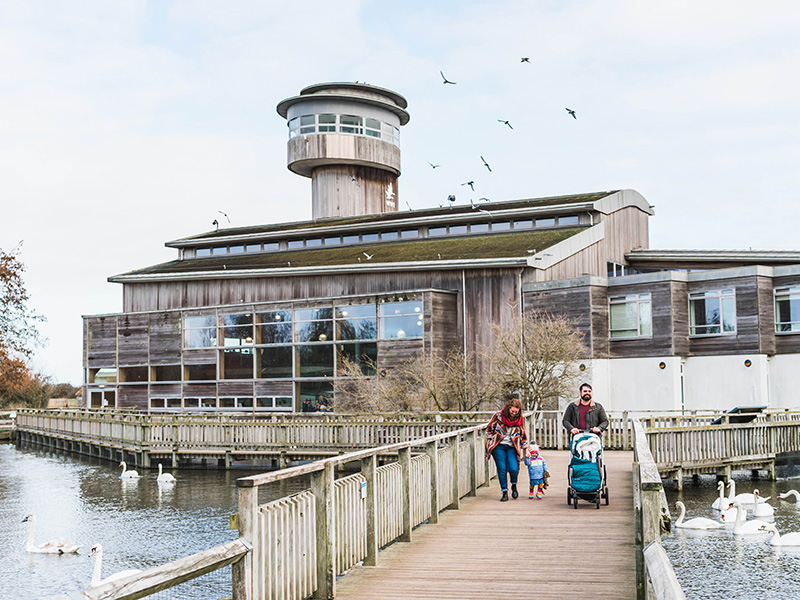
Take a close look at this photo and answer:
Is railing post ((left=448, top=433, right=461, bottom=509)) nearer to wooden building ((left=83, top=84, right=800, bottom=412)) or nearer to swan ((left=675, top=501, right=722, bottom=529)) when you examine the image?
swan ((left=675, top=501, right=722, bottom=529))

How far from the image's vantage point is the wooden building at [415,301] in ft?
114

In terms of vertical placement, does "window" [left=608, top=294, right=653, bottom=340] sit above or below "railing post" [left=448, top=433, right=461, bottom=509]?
above

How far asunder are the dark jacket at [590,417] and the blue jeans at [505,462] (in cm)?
121

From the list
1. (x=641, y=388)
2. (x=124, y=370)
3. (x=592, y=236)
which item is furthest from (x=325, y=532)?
(x=124, y=370)

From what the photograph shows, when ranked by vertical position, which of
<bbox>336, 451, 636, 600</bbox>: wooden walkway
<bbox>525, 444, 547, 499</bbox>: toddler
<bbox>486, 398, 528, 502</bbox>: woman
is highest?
<bbox>486, 398, 528, 502</bbox>: woman

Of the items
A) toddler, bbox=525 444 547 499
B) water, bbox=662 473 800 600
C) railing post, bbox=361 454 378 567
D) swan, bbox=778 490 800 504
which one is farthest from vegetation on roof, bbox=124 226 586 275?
railing post, bbox=361 454 378 567

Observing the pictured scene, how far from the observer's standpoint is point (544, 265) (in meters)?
36.6

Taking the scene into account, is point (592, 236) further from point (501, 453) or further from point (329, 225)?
point (501, 453)

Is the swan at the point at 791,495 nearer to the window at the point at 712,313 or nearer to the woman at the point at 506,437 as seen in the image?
the woman at the point at 506,437

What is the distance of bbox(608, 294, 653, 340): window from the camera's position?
35.3 meters

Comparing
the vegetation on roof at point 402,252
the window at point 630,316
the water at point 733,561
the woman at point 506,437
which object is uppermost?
the vegetation on roof at point 402,252

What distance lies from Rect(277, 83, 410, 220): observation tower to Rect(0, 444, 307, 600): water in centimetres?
3166

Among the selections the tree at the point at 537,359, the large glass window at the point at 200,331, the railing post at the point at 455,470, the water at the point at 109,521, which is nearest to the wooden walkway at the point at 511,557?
the railing post at the point at 455,470

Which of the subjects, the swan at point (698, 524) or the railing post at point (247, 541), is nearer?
the railing post at point (247, 541)
